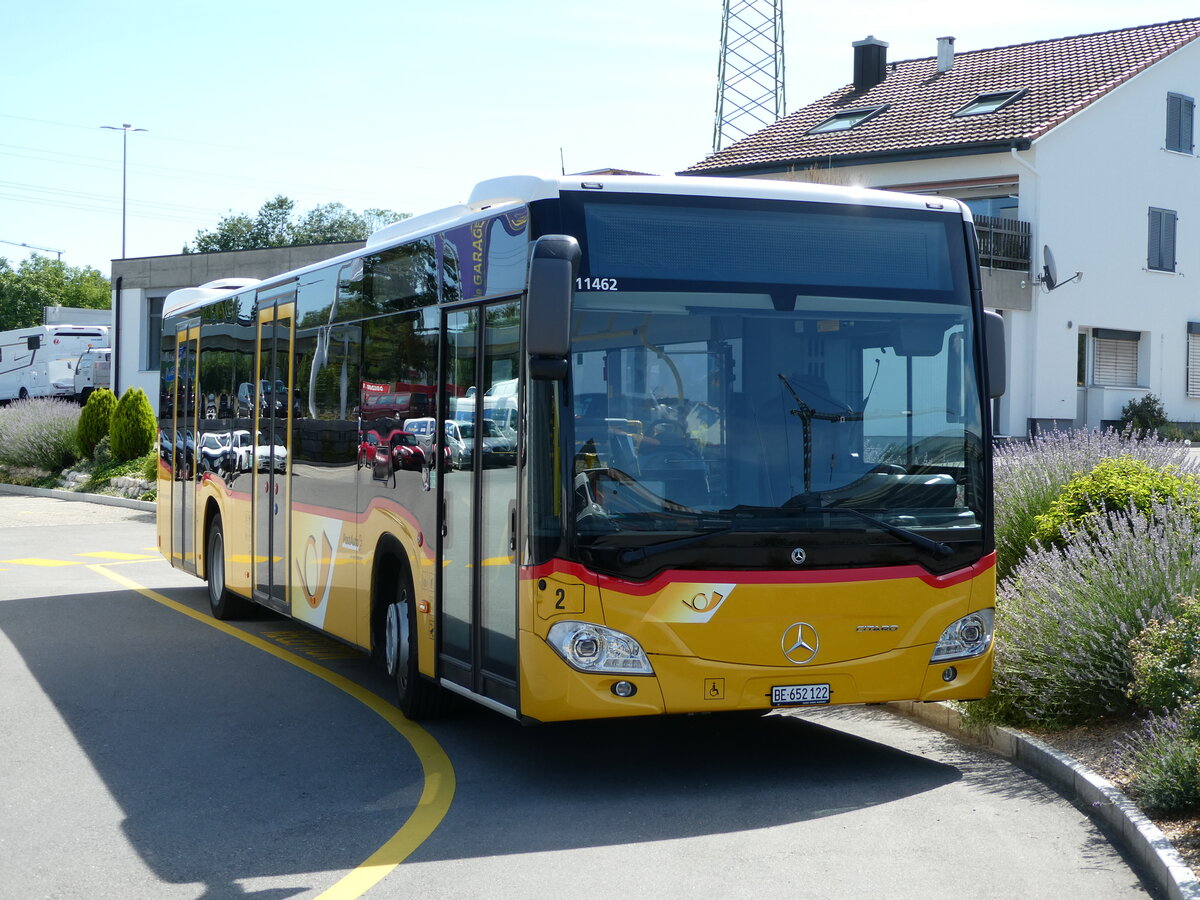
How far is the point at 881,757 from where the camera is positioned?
7.90 metres

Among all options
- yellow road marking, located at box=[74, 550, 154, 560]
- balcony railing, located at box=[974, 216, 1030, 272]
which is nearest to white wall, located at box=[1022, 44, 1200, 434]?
balcony railing, located at box=[974, 216, 1030, 272]

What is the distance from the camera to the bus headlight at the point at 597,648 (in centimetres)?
679

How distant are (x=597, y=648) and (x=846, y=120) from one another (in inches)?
1412

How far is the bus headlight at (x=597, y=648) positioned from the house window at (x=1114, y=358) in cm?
3186

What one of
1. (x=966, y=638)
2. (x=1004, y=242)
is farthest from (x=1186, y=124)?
(x=966, y=638)

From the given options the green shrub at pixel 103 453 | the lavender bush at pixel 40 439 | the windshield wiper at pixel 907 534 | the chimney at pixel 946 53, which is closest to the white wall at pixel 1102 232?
the chimney at pixel 946 53

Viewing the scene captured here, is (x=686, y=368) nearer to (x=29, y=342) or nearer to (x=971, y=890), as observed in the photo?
(x=971, y=890)

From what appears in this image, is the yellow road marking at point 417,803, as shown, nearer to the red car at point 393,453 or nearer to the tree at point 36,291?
the red car at point 393,453

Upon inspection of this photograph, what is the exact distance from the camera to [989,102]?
123 ft

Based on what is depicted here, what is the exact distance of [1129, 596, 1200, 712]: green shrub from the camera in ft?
22.3

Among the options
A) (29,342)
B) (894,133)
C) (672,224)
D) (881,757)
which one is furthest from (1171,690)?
(29,342)

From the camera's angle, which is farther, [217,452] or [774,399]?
[217,452]

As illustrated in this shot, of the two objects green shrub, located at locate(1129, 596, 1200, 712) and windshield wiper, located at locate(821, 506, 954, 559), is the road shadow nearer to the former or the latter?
green shrub, located at locate(1129, 596, 1200, 712)

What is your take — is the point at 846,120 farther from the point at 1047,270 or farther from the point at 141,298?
the point at 141,298
